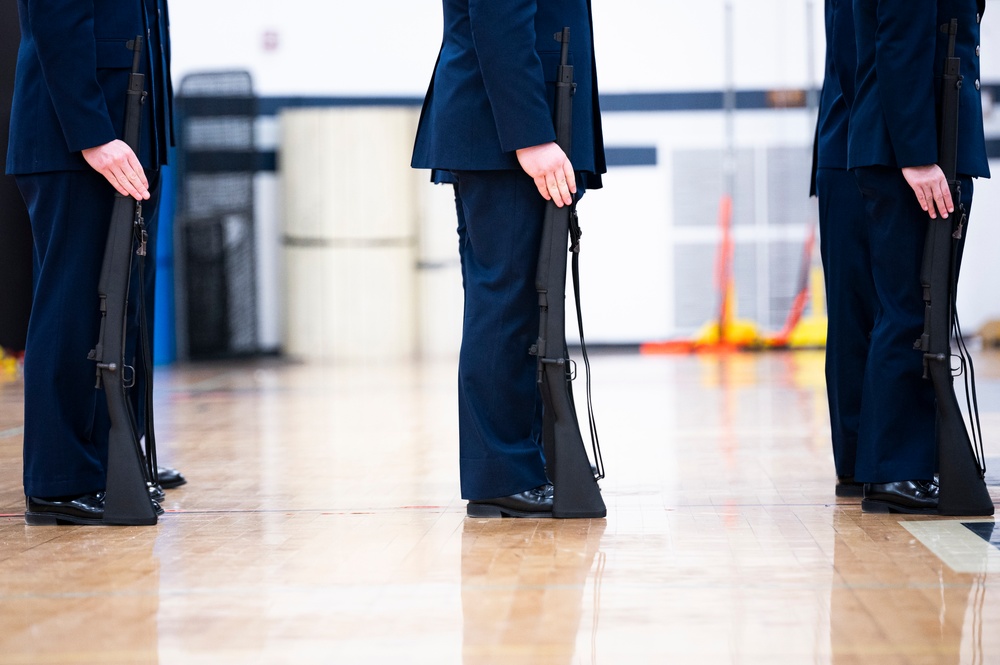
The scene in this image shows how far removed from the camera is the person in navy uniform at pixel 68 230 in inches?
76.7

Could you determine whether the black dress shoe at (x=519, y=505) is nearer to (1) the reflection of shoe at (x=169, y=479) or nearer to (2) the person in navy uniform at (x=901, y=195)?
(2) the person in navy uniform at (x=901, y=195)

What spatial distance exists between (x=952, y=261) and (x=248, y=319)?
5.39 metres

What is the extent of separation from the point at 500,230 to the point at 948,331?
0.79m

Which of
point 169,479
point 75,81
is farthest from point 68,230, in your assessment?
point 169,479

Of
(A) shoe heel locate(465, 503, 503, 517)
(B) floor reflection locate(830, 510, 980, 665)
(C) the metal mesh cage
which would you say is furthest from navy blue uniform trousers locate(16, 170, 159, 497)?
(C) the metal mesh cage

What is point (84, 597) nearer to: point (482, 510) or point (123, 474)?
point (123, 474)

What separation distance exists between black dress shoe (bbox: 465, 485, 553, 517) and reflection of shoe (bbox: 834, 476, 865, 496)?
1.93ft

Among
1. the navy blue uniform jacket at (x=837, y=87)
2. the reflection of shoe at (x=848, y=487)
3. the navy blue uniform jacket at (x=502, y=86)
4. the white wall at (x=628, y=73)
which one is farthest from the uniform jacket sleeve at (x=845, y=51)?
the white wall at (x=628, y=73)

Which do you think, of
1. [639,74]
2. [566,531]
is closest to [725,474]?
[566,531]

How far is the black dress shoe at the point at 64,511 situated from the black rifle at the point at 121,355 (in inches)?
1.6

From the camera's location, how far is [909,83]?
6.30ft

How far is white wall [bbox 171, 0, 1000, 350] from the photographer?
7055 millimetres

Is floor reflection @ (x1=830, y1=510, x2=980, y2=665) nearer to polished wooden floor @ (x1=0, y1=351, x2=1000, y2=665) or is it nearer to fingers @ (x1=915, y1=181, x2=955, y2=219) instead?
polished wooden floor @ (x1=0, y1=351, x2=1000, y2=665)

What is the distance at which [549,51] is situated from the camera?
Answer: 1968 millimetres
